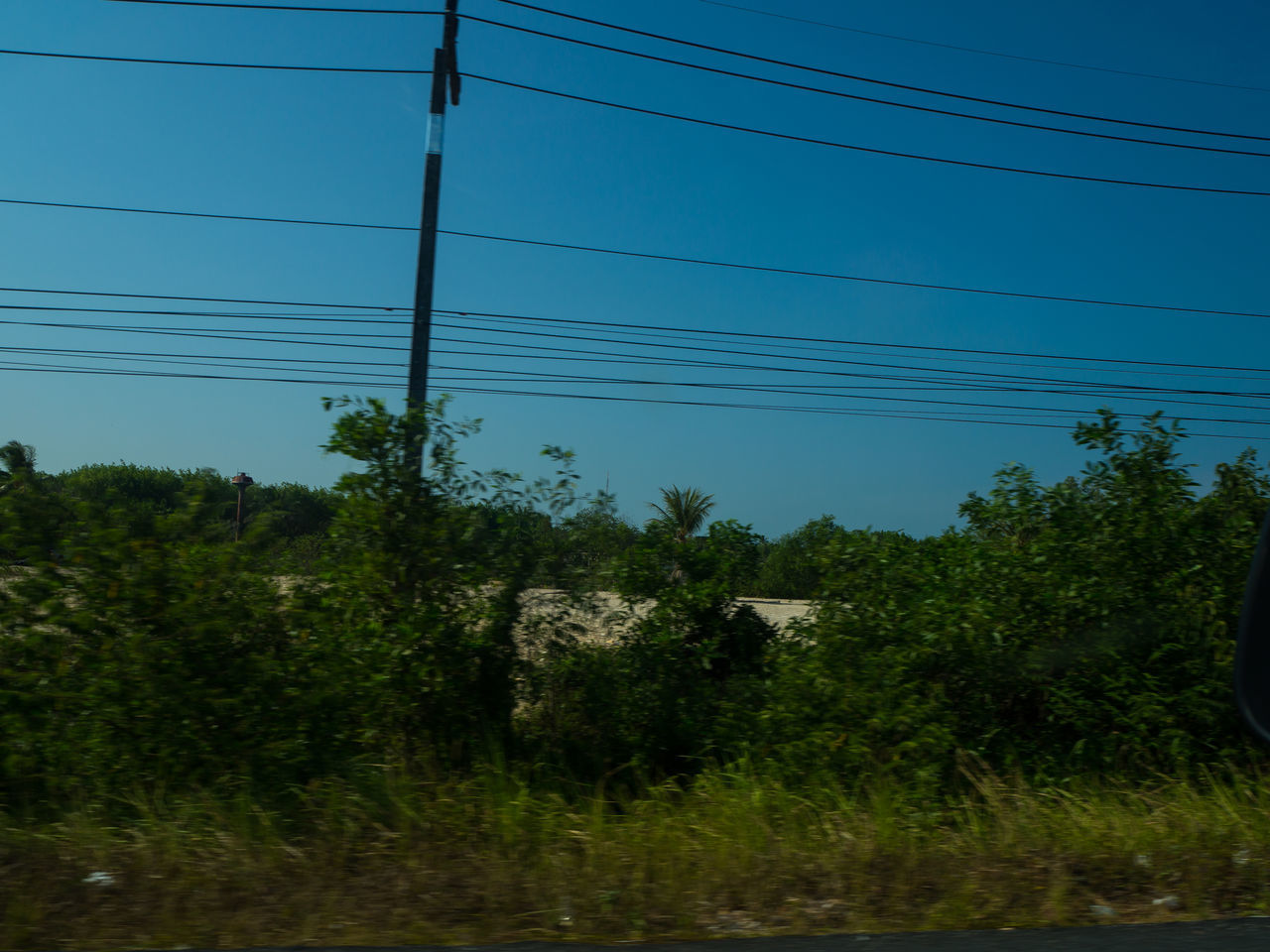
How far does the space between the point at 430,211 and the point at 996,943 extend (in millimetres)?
9419

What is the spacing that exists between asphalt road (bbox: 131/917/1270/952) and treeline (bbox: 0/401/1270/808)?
9.18 feet

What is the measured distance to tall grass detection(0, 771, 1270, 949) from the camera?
3.86 metres

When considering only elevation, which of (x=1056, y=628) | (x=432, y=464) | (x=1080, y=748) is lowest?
(x=1080, y=748)

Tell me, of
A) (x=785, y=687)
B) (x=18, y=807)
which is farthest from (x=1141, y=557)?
(x=18, y=807)

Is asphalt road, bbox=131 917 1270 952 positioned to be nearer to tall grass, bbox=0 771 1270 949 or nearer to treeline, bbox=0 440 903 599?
tall grass, bbox=0 771 1270 949

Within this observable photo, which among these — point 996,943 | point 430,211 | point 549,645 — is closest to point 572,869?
point 996,943

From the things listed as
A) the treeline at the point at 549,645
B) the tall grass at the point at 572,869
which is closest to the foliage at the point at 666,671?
the treeline at the point at 549,645

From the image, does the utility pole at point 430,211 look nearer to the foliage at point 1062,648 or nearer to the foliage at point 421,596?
the foliage at point 421,596

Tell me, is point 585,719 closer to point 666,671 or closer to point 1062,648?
point 666,671

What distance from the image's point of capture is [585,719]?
323 inches

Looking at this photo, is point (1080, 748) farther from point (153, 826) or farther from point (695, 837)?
point (153, 826)

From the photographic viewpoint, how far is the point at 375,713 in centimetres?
683

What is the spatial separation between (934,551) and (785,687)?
2317mm

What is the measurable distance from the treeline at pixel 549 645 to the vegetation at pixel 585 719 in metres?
0.03
